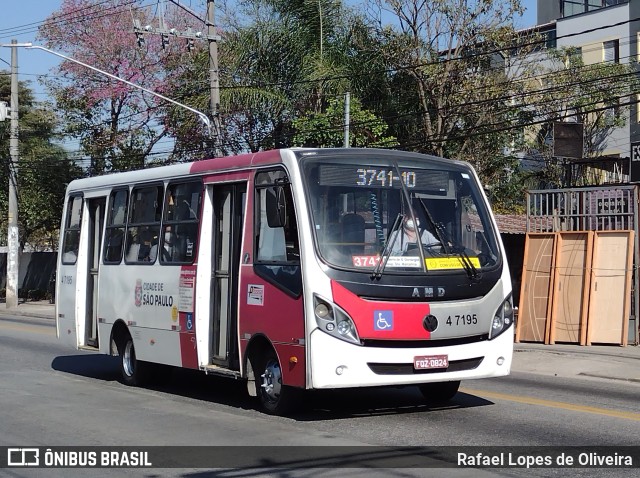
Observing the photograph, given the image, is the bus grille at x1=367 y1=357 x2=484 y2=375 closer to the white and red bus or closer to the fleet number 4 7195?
the white and red bus

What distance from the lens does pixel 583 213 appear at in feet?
65.9

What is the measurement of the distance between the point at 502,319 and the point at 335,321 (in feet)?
6.64

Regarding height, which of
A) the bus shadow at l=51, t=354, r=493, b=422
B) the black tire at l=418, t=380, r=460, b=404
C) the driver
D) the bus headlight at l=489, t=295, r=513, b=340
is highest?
the driver

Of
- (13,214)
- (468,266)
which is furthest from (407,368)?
(13,214)

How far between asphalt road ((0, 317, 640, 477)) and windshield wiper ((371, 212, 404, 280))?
1551 millimetres

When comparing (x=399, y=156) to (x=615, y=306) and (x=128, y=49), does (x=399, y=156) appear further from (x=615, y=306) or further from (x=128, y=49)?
(x=128, y=49)

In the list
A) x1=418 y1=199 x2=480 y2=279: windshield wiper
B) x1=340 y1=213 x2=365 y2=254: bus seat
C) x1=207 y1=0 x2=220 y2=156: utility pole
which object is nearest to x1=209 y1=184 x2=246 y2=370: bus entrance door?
x1=340 y1=213 x2=365 y2=254: bus seat

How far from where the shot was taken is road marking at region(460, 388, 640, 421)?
1066 centimetres

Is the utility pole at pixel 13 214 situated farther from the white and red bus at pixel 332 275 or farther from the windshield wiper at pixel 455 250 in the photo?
the windshield wiper at pixel 455 250

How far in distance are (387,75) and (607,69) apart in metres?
13.8

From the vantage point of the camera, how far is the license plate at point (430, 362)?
996cm

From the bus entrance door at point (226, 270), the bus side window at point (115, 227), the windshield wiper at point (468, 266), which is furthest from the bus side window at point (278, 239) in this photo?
the bus side window at point (115, 227)

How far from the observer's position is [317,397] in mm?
12070

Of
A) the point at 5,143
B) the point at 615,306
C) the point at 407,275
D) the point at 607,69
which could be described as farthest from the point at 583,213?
the point at 5,143
